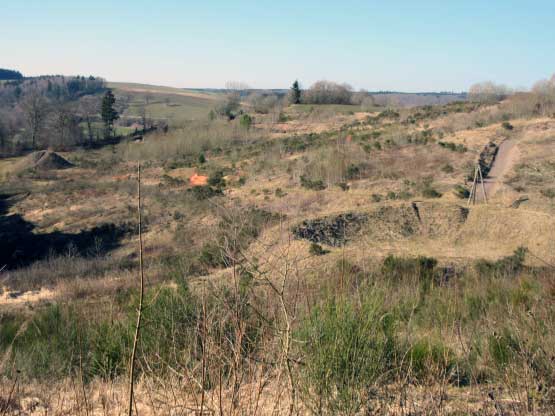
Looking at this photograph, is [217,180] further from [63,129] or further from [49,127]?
[49,127]

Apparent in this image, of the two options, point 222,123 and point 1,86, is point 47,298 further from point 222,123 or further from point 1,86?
point 1,86

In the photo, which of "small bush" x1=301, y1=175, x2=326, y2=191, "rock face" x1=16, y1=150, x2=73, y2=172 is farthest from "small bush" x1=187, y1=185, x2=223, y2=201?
"rock face" x1=16, y1=150, x2=73, y2=172

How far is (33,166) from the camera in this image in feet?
144

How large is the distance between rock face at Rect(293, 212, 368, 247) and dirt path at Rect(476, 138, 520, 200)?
6613 millimetres

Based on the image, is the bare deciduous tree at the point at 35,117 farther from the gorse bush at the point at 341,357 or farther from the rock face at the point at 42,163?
the gorse bush at the point at 341,357

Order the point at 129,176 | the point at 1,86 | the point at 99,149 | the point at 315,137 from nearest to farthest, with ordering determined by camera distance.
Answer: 1. the point at 129,176
2. the point at 315,137
3. the point at 99,149
4. the point at 1,86

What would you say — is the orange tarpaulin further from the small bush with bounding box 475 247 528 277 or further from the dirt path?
the small bush with bounding box 475 247 528 277

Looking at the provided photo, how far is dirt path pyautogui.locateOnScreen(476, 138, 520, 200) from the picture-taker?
24.4m

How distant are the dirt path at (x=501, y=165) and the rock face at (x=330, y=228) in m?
6.61

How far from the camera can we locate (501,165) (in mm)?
28078

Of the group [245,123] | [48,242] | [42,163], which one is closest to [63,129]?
[42,163]

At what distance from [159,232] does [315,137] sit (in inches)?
953

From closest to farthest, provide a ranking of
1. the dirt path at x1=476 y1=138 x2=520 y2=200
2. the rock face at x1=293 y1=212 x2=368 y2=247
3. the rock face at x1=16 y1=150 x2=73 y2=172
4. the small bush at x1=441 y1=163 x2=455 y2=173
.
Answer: the rock face at x1=293 y1=212 x2=368 y2=247
the dirt path at x1=476 y1=138 x2=520 y2=200
the small bush at x1=441 y1=163 x2=455 y2=173
the rock face at x1=16 y1=150 x2=73 y2=172

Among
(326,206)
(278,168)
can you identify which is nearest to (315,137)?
(278,168)
